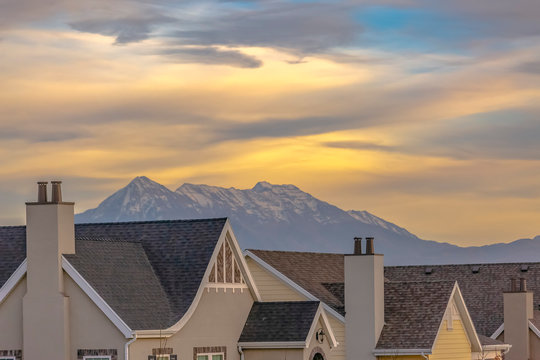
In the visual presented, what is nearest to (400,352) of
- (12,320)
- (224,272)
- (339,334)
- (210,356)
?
(339,334)

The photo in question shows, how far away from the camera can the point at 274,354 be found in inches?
1775

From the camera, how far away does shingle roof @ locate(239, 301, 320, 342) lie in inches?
1773

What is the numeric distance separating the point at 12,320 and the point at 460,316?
60.1 ft

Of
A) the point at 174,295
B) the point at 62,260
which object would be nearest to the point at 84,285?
the point at 62,260

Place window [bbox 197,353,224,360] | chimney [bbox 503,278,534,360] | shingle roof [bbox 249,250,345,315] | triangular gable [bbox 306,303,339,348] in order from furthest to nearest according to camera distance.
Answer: chimney [bbox 503,278,534,360], shingle roof [bbox 249,250,345,315], triangular gable [bbox 306,303,339,348], window [bbox 197,353,224,360]

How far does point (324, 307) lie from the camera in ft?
160

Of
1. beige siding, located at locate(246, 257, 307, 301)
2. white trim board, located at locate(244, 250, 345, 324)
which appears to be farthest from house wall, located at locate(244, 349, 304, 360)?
beige siding, located at locate(246, 257, 307, 301)

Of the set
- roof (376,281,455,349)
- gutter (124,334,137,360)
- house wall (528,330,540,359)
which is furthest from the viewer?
house wall (528,330,540,359)

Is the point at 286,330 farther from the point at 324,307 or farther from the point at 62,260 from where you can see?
the point at 62,260

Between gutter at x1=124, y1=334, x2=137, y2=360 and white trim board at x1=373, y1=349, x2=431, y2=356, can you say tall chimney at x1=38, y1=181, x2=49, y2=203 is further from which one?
white trim board at x1=373, y1=349, x2=431, y2=356

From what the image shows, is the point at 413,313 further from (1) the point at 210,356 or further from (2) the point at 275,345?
(1) the point at 210,356

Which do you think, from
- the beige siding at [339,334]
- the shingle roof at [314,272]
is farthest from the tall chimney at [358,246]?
the beige siding at [339,334]

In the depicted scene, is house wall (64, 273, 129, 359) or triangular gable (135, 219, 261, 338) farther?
triangular gable (135, 219, 261, 338)

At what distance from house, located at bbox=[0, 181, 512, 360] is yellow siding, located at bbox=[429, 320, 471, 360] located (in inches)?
1.9
